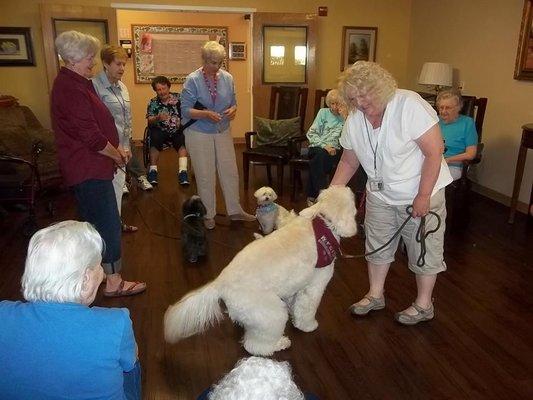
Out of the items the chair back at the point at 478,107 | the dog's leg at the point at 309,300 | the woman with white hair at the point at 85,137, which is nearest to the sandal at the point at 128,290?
the woman with white hair at the point at 85,137

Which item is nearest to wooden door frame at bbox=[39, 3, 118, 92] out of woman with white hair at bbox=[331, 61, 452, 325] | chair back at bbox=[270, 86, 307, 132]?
chair back at bbox=[270, 86, 307, 132]

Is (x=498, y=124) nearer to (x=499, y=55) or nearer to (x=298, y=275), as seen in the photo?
(x=499, y=55)

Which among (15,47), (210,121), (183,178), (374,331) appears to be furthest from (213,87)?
(15,47)

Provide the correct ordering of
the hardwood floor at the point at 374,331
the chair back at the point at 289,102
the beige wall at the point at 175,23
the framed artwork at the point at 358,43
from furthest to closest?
the beige wall at the point at 175,23 < the framed artwork at the point at 358,43 < the chair back at the point at 289,102 < the hardwood floor at the point at 374,331

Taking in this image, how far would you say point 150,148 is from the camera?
5.23 metres

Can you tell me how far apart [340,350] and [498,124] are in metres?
3.47

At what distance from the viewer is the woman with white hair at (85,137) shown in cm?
201

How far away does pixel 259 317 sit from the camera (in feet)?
6.19

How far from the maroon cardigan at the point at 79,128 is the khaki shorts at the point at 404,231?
1.39m

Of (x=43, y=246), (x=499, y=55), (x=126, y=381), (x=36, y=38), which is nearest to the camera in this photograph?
(x=43, y=246)

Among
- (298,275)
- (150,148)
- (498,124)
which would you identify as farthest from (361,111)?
(150,148)

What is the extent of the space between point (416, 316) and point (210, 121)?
6.77 feet

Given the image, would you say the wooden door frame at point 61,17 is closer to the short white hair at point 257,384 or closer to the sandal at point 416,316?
the sandal at point 416,316

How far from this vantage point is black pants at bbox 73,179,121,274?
2213mm
